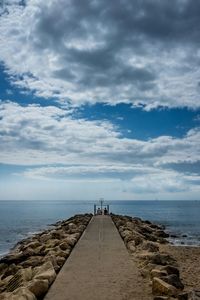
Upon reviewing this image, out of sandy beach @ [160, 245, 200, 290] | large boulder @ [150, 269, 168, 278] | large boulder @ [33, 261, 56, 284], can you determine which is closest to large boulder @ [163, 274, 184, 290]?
large boulder @ [150, 269, 168, 278]

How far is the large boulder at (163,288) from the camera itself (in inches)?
328

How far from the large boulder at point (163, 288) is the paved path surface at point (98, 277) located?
0.24 m

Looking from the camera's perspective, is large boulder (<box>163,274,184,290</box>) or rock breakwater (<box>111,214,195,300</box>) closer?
rock breakwater (<box>111,214,195,300</box>)

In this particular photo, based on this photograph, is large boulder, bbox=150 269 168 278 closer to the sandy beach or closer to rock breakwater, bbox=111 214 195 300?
rock breakwater, bbox=111 214 195 300

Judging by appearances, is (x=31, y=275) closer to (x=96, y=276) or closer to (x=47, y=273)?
(x=47, y=273)

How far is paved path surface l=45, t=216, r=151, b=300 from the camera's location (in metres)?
8.55

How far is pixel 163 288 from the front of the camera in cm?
848

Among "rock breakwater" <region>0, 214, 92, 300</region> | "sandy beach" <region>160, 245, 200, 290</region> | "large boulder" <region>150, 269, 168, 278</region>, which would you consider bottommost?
"sandy beach" <region>160, 245, 200, 290</region>

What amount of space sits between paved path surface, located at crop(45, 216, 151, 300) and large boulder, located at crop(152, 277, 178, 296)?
236 millimetres

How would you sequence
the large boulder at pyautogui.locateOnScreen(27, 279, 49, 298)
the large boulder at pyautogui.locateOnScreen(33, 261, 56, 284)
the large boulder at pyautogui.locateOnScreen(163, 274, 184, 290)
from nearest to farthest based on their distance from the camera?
the large boulder at pyautogui.locateOnScreen(27, 279, 49, 298), the large boulder at pyautogui.locateOnScreen(163, 274, 184, 290), the large boulder at pyautogui.locateOnScreen(33, 261, 56, 284)

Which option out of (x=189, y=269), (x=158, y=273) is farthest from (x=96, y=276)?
(x=189, y=269)

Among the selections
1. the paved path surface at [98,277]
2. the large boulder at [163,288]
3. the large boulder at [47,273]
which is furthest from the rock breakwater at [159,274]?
the large boulder at [47,273]

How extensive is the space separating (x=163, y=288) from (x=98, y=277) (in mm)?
2121

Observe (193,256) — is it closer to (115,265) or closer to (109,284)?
(115,265)
